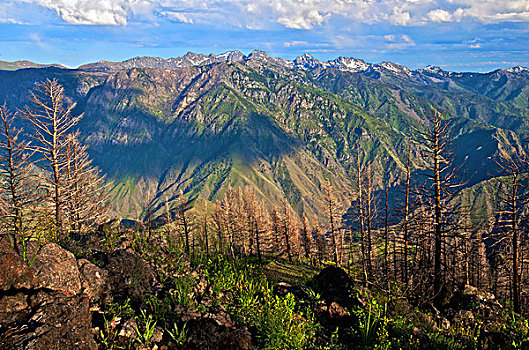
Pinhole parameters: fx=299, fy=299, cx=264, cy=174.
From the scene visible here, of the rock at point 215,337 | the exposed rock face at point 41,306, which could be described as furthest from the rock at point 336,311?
the exposed rock face at point 41,306

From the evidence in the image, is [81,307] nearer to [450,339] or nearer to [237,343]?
[237,343]

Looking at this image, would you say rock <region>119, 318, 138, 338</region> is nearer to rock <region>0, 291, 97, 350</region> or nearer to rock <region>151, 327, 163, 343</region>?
rock <region>151, 327, 163, 343</region>

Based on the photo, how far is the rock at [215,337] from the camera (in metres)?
6.89

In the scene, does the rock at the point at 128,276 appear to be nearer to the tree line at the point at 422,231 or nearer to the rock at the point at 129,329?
the rock at the point at 129,329

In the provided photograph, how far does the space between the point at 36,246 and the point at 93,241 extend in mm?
5426

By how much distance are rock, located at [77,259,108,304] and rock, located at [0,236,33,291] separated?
154 centimetres

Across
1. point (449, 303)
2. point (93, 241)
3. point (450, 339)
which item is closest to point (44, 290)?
point (93, 241)

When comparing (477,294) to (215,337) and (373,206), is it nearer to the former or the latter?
(215,337)

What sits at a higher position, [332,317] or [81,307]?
[81,307]

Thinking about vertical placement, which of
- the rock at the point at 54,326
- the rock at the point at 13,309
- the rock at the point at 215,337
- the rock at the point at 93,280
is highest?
the rock at the point at 13,309

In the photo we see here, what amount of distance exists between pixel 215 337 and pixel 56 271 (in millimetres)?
4760

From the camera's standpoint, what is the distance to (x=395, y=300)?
11.7m

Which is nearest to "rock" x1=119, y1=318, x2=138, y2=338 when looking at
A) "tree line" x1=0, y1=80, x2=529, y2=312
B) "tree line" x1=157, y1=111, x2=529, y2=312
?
"tree line" x1=0, y1=80, x2=529, y2=312

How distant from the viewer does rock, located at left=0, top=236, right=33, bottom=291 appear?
6891 mm
